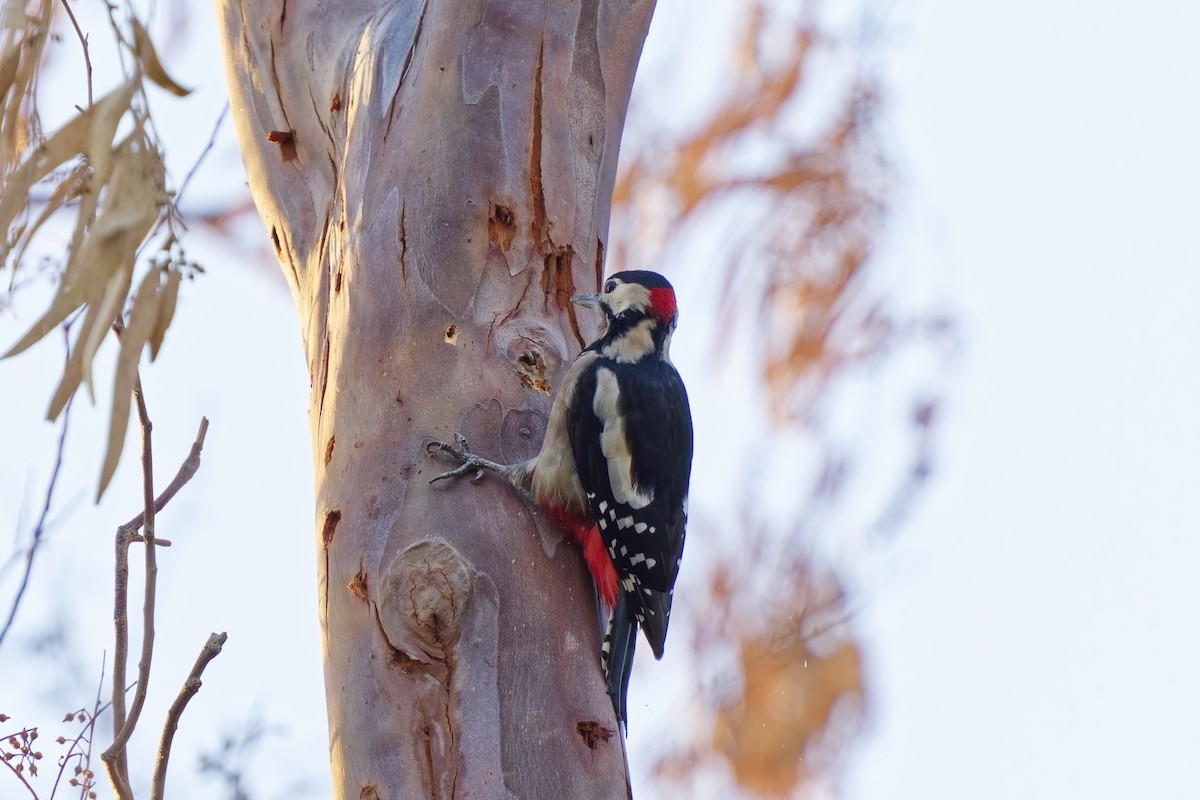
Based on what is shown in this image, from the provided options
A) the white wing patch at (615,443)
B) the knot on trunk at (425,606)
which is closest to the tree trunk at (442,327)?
the knot on trunk at (425,606)

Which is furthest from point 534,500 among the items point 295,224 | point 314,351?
point 295,224

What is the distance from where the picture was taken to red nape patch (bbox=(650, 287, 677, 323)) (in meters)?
2.91

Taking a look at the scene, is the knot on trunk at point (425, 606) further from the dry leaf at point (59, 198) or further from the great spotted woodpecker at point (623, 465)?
the dry leaf at point (59, 198)

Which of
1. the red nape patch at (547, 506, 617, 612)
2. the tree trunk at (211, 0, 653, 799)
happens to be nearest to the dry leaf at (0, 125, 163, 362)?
the tree trunk at (211, 0, 653, 799)

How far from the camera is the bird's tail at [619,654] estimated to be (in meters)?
1.93

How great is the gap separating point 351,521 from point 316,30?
3.64 feet

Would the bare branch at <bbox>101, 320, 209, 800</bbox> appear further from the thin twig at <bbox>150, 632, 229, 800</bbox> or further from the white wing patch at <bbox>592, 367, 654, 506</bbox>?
the white wing patch at <bbox>592, 367, 654, 506</bbox>

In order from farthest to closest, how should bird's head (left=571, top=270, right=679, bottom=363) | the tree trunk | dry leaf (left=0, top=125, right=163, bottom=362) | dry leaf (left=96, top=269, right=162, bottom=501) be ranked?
bird's head (left=571, top=270, right=679, bottom=363) < the tree trunk < dry leaf (left=0, top=125, right=163, bottom=362) < dry leaf (left=96, top=269, right=162, bottom=501)

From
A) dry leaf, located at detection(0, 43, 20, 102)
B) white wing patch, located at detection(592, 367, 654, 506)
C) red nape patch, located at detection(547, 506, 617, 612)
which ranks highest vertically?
dry leaf, located at detection(0, 43, 20, 102)

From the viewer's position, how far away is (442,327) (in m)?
2.07

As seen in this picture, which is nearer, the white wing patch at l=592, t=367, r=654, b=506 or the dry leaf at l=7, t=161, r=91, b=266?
the dry leaf at l=7, t=161, r=91, b=266

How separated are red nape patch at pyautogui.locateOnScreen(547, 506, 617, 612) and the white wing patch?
0.26m

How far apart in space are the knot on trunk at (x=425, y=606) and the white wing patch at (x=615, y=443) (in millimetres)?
636

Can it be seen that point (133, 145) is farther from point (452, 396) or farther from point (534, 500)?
point (534, 500)
